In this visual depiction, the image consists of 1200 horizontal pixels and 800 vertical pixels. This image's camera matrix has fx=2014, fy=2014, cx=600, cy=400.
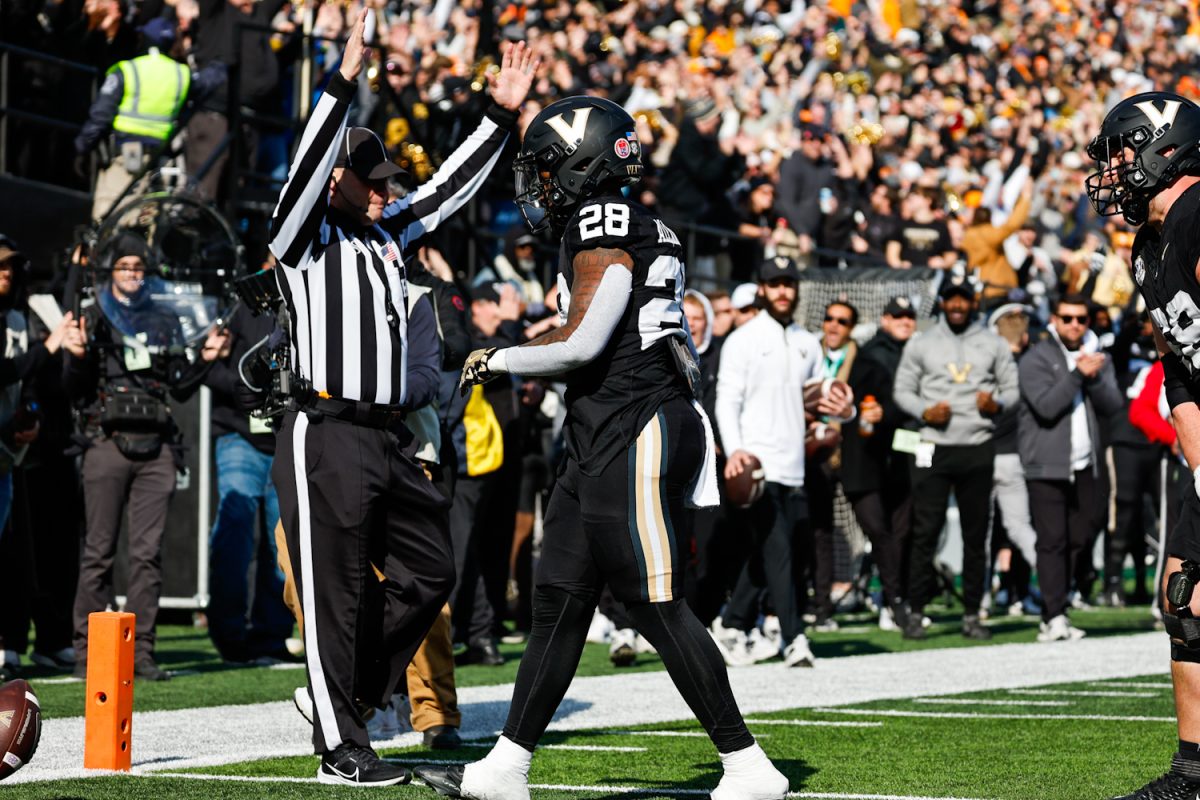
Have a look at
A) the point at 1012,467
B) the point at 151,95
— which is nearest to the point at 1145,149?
the point at 1012,467

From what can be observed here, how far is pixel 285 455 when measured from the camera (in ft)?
21.1

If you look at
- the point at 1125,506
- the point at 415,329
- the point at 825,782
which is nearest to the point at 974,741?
the point at 825,782

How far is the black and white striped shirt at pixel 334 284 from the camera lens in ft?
20.4

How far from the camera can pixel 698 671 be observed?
5605mm

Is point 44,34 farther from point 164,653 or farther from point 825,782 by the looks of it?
point 825,782

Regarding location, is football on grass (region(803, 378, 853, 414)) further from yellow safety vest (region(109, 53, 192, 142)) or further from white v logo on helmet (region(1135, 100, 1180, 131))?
white v logo on helmet (region(1135, 100, 1180, 131))

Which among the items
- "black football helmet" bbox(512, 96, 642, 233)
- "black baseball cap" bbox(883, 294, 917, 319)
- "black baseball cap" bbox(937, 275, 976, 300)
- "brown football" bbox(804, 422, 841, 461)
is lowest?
"brown football" bbox(804, 422, 841, 461)

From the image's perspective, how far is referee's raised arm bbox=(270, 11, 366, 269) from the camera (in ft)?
20.3

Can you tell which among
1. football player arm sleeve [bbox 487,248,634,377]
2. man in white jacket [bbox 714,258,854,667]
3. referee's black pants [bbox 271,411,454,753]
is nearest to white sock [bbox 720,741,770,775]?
football player arm sleeve [bbox 487,248,634,377]

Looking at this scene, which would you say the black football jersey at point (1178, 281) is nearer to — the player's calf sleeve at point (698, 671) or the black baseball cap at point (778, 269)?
the player's calf sleeve at point (698, 671)

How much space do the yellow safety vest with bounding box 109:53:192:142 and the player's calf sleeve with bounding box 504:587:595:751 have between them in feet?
27.7

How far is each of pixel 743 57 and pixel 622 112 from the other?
18.5 meters

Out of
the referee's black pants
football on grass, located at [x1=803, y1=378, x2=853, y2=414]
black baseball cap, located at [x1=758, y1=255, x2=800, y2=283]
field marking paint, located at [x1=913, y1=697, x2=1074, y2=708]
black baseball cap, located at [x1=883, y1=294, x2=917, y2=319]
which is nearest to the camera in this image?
the referee's black pants

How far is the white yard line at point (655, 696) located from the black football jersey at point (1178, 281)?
116 inches
